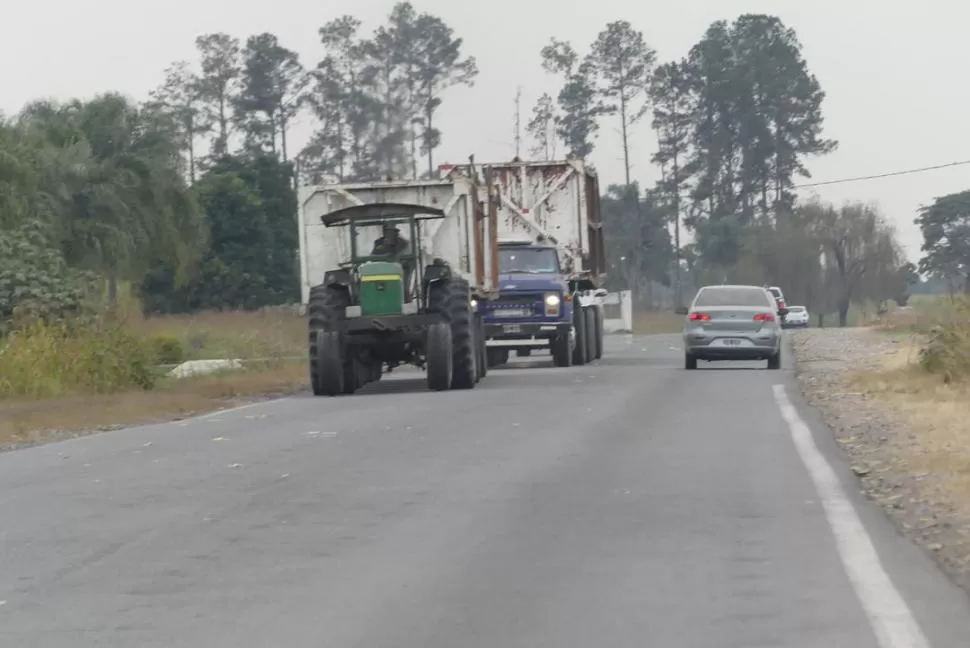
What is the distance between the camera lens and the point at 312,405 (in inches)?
884

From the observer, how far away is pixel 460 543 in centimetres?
1026

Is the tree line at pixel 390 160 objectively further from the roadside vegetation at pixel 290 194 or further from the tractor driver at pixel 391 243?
the tractor driver at pixel 391 243

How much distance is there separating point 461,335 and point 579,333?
899 cm

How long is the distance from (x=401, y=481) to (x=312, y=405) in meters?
9.36

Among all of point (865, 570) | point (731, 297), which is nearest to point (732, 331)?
point (731, 297)

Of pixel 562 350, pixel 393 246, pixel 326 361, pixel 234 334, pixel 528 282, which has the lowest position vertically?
pixel 562 350

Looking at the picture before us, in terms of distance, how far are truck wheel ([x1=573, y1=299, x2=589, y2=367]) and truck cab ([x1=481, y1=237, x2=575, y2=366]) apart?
1.12m

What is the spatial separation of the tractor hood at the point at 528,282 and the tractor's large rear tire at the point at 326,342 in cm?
645

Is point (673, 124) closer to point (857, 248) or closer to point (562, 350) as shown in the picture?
point (857, 248)

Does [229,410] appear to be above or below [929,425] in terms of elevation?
above

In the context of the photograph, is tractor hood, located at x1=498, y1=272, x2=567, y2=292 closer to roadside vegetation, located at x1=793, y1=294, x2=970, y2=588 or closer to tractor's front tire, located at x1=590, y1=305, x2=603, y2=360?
tractor's front tire, located at x1=590, y1=305, x2=603, y2=360

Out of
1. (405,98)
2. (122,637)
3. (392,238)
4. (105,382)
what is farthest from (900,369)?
(405,98)

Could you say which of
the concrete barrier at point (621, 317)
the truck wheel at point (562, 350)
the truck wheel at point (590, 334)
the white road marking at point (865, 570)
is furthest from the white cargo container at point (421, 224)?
the concrete barrier at point (621, 317)

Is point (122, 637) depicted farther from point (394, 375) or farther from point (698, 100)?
point (698, 100)
